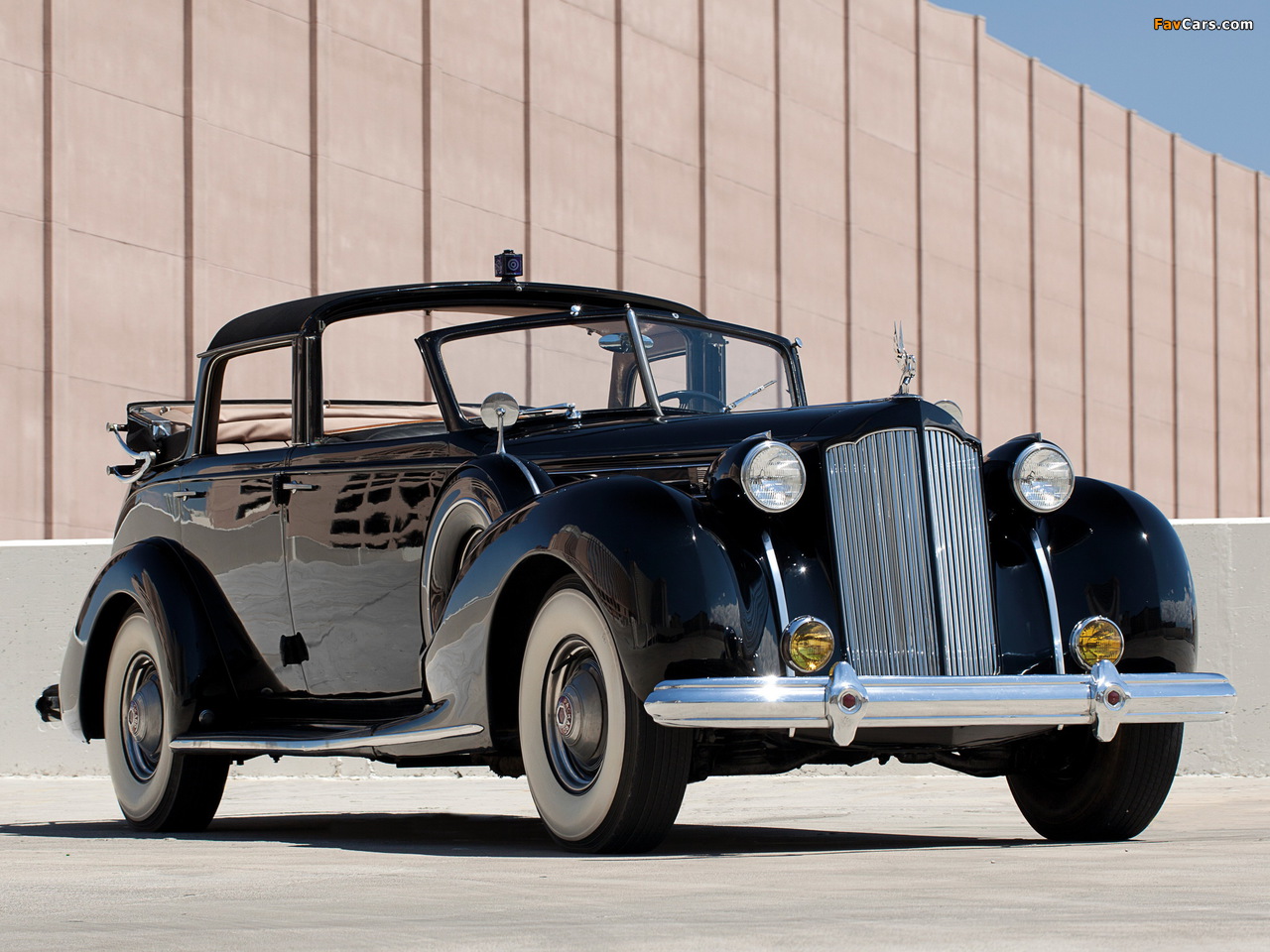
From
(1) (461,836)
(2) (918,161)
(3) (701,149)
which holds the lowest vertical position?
(1) (461,836)

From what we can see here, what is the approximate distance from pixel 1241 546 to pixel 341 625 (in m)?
5.24

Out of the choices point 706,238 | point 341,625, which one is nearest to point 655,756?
point 341,625

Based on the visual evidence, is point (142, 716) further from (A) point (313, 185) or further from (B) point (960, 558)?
(A) point (313, 185)

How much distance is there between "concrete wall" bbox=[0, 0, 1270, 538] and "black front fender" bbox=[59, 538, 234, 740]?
1302 centimetres

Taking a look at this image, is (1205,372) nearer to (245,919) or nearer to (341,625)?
(341,625)

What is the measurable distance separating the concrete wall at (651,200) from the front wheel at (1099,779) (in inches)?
634

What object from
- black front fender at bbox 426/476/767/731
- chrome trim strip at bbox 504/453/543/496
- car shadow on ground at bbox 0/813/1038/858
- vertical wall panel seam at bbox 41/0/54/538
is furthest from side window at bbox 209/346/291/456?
vertical wall panel seam at bbox 41/0/54/538

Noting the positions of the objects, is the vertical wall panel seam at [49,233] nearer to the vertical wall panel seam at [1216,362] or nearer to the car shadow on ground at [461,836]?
the car shadow on ground at [461,836]

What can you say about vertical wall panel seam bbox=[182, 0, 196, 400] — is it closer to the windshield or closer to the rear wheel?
the rear wheel

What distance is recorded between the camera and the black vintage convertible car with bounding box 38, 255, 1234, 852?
5562 mm

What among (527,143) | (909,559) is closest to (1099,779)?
(909,559)

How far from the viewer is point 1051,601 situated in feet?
20.0

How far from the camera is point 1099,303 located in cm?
4059

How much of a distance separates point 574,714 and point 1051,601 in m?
1.53
